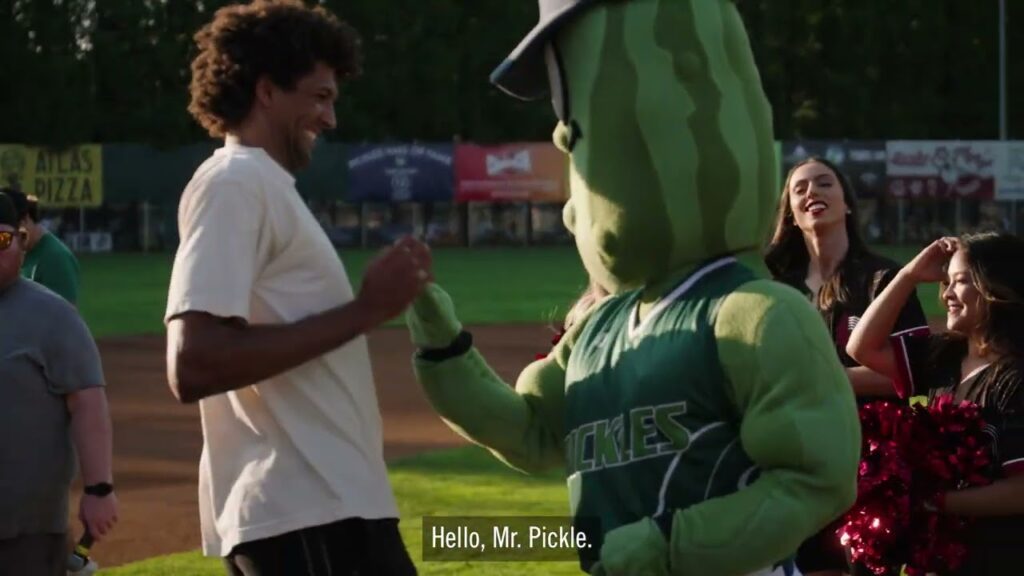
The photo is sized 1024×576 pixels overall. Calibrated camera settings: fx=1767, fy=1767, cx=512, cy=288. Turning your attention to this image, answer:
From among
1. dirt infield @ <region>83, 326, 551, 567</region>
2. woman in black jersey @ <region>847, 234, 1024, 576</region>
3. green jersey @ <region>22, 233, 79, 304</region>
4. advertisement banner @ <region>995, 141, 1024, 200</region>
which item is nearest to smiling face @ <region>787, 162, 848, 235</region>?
woman in black jersey @ <region>847, 234, 1024, 576</region>

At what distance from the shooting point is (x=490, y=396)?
12.6ft

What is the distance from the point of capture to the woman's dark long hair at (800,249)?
6105 millimetres

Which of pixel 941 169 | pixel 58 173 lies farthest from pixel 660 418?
pixel 941 169

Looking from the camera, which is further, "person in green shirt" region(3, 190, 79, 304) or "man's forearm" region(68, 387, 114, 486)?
"person in green shirt" region(3, 190, 79, 304)

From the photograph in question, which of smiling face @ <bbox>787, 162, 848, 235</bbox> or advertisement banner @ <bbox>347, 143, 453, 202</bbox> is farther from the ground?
smiling face @ <bbox>787, 162, 848, 235</bbox>

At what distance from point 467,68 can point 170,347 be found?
47722 millimetres

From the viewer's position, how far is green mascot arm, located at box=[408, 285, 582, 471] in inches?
151

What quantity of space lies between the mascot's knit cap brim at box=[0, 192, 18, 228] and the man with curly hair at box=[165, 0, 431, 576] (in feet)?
5.71

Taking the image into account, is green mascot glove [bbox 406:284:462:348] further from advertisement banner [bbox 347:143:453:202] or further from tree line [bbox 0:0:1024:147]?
tree line [bbox 0:0:1024:147]

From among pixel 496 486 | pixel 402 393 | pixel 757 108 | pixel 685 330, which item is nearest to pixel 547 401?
pixel 685 330

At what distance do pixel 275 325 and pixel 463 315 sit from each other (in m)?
19.6

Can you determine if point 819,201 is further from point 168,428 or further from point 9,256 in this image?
point 168,428

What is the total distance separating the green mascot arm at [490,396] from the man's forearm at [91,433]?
163 centimetres

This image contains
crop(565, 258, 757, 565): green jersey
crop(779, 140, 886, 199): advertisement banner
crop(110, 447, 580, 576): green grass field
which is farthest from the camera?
crop(779, 140, 886, 199): advertisement banner
